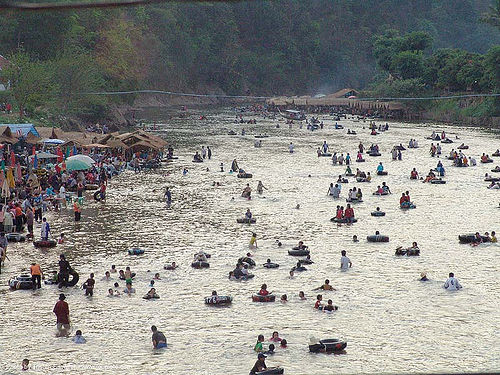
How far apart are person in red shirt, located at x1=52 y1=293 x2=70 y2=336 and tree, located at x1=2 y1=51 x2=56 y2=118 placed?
137 ft

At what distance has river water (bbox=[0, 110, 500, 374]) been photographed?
20.4 m

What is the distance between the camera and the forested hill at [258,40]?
103 meters

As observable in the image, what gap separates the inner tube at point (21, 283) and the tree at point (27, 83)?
37654 mm

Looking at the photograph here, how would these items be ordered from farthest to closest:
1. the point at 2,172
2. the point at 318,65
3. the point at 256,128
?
the point at 318,65 < the point at 256,128 < the point at 2,172

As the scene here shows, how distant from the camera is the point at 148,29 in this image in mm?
142125

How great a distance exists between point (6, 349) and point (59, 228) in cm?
1423

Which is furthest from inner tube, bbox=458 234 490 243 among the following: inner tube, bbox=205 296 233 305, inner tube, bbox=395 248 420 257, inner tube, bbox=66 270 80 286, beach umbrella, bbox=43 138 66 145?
beach umbrella, bbox=43 138 66 145

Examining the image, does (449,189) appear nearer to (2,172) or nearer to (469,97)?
(2,172)

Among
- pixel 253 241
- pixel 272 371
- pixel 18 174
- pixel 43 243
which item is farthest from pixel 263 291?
pixel 18 174

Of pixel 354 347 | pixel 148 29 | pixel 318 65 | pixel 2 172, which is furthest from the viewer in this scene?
pixel 318 65

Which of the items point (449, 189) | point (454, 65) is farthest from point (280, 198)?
point (454, 65)

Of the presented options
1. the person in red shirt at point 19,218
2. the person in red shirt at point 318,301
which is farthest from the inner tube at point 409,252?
the person in red shirt at point 19,218

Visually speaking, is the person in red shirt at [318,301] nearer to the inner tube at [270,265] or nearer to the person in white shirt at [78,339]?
the inner tube at [270,265]

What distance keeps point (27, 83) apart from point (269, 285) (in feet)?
137
